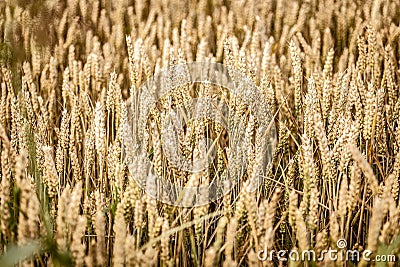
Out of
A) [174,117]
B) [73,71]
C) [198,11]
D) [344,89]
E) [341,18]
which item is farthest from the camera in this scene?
[198,11]

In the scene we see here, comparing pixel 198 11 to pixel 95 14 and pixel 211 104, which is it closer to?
pixel 95 14

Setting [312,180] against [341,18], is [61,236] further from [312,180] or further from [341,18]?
[341,18]

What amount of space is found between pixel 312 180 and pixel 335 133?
21 cm

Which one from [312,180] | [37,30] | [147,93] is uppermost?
[37,30]

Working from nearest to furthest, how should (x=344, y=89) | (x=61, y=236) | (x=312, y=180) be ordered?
(x=61, y=236), (x=312, y=180), (x=344, y=89)

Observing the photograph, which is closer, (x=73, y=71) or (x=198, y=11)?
(x=73, y=71)

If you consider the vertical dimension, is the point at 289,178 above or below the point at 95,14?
below

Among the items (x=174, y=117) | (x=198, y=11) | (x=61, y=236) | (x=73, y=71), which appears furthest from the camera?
(x=198, y=11)

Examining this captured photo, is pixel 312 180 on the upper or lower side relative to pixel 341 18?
lower

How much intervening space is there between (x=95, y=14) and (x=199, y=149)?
141cm

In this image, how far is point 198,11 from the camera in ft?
8.08

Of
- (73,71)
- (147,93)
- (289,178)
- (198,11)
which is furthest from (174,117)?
(198,11)

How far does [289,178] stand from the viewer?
43.8 inches

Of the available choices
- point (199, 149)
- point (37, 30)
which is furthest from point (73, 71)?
point (199, 149)
